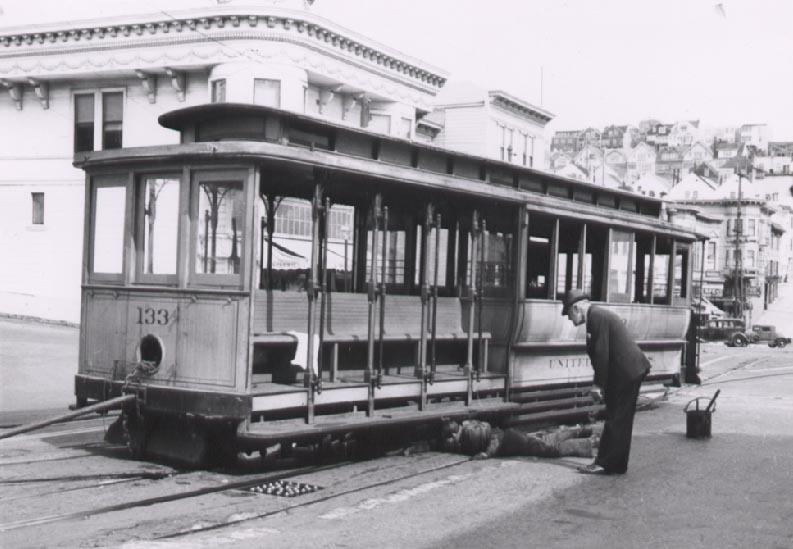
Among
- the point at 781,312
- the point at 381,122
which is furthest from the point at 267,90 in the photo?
the point at 781,312

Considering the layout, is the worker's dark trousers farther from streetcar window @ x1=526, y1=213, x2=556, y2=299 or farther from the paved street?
streetcar window @ x1=526, y1=213, x2=556, y2=299

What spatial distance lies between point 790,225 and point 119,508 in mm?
97778

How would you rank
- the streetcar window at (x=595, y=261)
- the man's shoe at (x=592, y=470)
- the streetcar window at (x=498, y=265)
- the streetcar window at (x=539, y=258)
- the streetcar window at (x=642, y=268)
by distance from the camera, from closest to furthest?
1. the man's shoe at (x=592, y=470)
2. the streetcar window at (x=498, y=265)
3. the streetcar window at (x=539, y=258)
4. the streetcar window at (x=595, y=261)
5. the streetcar window at (x=642, y=268)

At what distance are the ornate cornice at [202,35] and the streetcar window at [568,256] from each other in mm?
15514

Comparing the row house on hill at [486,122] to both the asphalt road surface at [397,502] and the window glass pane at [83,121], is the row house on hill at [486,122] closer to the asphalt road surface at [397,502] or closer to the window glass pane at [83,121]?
the window glass pane at [83,121]

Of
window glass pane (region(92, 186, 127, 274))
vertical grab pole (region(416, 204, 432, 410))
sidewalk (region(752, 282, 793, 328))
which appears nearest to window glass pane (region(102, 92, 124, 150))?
window glass pane (region(92, 186, 127, 274))

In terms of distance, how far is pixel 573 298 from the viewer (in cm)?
972

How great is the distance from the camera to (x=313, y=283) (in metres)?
8.89

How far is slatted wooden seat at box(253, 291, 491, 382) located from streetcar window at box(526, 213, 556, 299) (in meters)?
1.18

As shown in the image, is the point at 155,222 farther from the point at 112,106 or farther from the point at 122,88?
the point at 112,106

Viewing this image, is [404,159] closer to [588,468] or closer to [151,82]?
[588,468]

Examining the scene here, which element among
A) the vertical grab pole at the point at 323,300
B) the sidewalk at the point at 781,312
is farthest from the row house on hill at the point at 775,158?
the vertical grab pole at the point at 323,300

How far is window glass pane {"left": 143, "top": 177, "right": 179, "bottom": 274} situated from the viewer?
29.7 ft

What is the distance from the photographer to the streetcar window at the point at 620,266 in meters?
13.8
